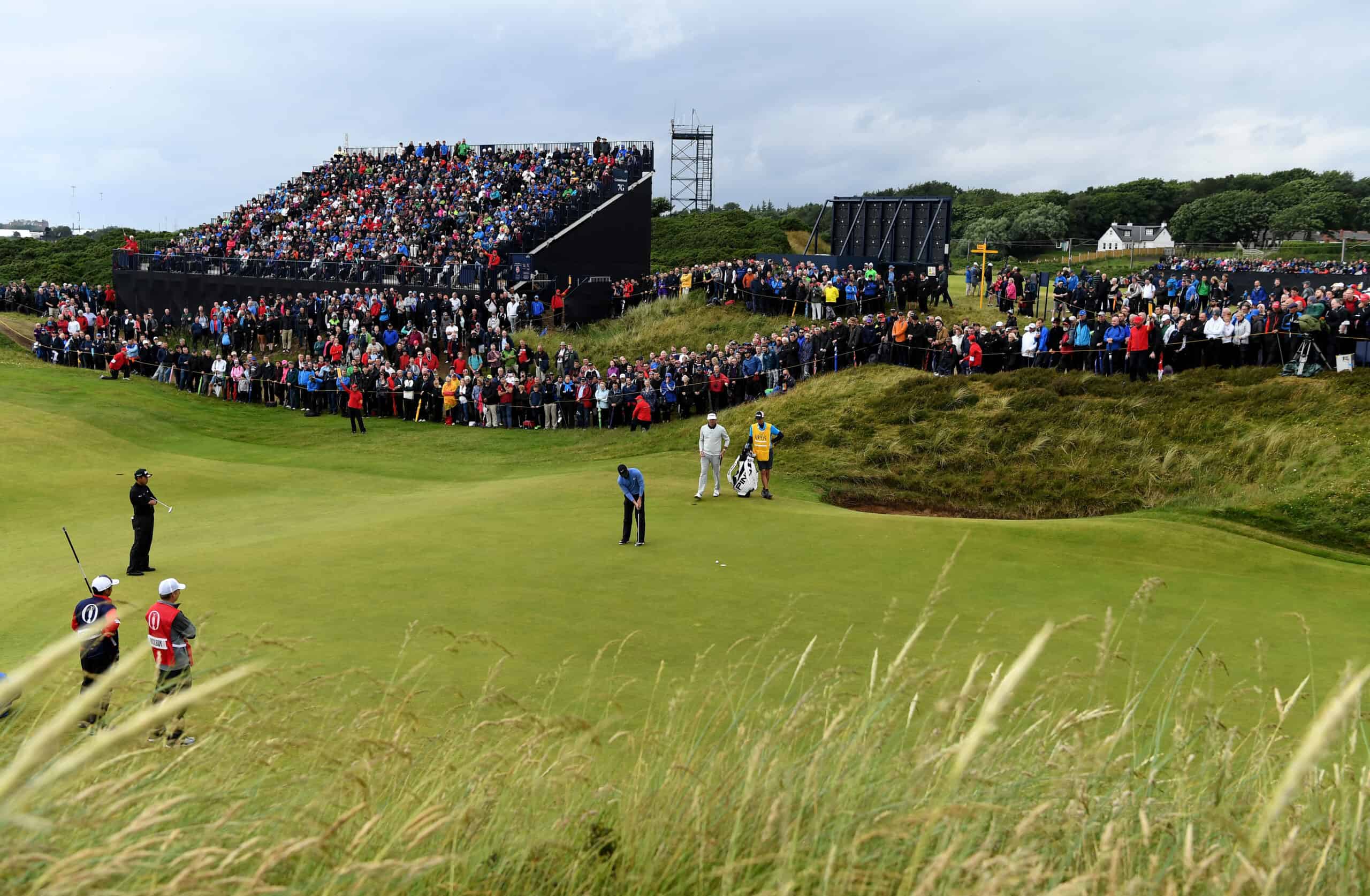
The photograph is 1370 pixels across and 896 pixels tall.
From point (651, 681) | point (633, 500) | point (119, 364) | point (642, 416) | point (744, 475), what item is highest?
point (119, 364)

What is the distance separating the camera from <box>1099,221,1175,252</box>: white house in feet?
227

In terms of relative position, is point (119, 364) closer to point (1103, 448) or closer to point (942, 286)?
point (942, 286)

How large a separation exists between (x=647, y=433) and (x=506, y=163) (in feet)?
86.8

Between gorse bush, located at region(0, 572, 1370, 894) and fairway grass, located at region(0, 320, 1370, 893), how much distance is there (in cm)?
2

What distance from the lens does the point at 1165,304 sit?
3094cm

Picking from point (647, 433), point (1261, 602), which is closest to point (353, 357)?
point (647, 433)

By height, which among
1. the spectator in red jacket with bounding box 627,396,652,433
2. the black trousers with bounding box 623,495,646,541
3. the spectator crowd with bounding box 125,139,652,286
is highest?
the spectator crowd with bounding box 125,139,652,286

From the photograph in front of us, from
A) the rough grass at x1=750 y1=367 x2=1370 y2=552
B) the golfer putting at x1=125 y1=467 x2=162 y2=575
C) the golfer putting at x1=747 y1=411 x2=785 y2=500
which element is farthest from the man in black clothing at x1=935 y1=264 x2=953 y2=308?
the golfer putting at x1=125 y1=467 x2=162 y2=575

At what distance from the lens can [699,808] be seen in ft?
12.1

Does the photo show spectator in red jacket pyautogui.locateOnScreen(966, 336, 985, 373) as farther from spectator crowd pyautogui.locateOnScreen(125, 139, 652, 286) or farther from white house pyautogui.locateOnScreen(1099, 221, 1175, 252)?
white house pyautogui.locateOnScreen(1099, 221, 1175, 252)

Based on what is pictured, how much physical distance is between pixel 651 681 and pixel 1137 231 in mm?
86833

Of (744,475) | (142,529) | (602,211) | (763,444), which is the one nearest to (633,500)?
(744,475)

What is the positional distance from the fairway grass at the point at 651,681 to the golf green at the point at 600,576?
9 centimetres

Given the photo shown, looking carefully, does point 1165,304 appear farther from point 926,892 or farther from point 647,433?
point 926,892
